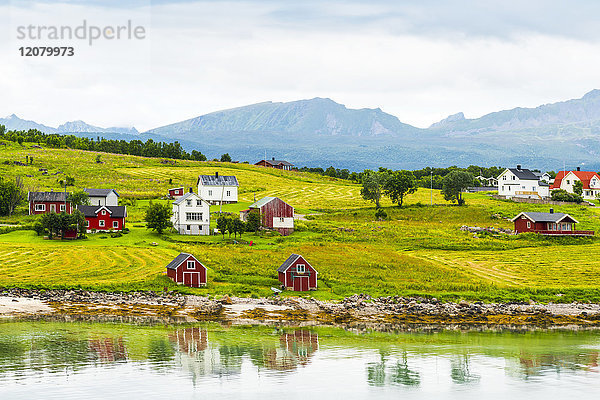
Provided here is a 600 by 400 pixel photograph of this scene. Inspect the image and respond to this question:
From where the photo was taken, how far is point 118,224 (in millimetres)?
89312

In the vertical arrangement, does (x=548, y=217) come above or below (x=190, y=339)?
above

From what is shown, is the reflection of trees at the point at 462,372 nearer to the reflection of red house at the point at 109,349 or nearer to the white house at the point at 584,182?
the reflection of red house at the point at 109,349

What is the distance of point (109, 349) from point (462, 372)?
2097 cm

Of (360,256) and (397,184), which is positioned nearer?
(360,256)

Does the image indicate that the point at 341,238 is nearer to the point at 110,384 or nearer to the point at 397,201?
the point at 397,201

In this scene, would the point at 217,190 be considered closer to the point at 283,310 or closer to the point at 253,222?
the point at 253,222

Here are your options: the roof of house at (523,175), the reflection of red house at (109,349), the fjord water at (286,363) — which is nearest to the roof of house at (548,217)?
the fjord water at (286,363)

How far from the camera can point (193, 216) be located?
88.7m

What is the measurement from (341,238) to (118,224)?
2709 cm

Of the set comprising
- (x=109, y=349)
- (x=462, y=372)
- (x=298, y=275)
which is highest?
(x=298, y=275)

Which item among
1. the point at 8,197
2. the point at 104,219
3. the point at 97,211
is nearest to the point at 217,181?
the point at 8,197

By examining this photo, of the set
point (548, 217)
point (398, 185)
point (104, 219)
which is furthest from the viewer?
point (398, 185)

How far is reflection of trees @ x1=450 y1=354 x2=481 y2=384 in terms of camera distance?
135 ft

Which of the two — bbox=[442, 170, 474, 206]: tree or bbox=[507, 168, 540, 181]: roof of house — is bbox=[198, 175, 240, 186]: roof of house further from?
bbox=[507, 168, 540, 181]: roof of house
